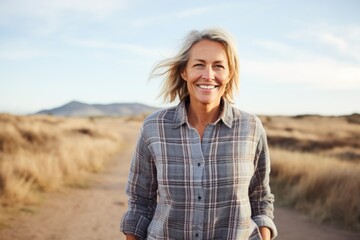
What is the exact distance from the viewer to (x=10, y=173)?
282 inches

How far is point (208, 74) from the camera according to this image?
1801 millimetres

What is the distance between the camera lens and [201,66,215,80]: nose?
180 centimetres

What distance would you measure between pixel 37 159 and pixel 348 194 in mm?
6600

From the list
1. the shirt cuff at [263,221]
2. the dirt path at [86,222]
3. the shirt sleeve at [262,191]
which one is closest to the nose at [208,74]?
the shirt sleeve at [262,191]

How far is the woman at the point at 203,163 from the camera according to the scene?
5.64 ft

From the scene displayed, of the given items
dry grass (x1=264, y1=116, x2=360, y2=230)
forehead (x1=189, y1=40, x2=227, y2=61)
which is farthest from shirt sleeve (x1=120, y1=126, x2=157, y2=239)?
dry grass (x1=264, y1=116, x2=360, y2=230)

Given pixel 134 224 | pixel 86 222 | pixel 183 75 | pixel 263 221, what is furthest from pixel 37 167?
pixel 263 221

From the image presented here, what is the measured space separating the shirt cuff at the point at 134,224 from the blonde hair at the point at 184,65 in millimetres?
627

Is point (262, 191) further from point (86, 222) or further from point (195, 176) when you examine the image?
point (86, 222)

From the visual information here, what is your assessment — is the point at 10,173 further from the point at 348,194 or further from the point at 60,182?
the point at 348,194

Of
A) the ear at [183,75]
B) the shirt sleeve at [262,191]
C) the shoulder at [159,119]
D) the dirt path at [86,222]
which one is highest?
the ear at [183,75]

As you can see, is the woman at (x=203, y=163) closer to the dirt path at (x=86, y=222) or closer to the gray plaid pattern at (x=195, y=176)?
the gray plaid pattern at (x=195, y=176)

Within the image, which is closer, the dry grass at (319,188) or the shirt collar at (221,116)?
the shirt collar at (221,116)

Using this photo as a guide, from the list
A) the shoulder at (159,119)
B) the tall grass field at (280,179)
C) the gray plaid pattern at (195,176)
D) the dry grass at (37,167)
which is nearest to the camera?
the gray plaid pattern at (195,176)
